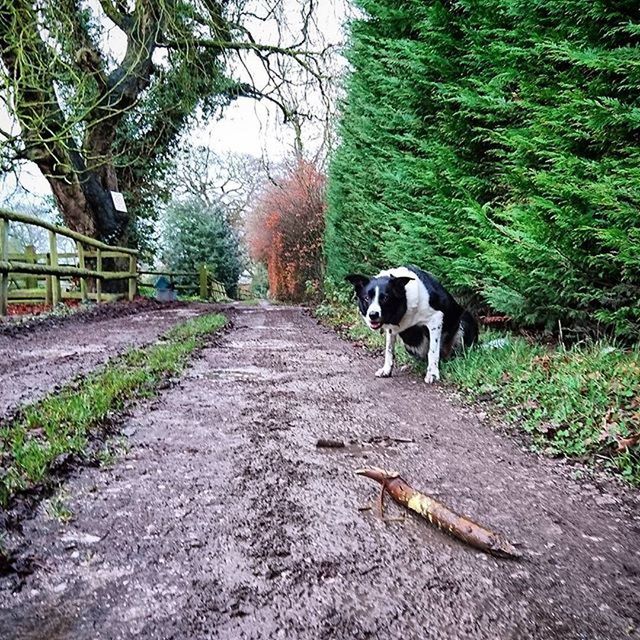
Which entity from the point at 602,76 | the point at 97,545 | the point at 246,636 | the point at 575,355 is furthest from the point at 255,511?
the point at 602,76

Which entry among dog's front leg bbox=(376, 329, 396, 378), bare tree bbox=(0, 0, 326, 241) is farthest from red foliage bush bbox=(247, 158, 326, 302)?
dog's front leg bbox=(376, 329, 396, 378)

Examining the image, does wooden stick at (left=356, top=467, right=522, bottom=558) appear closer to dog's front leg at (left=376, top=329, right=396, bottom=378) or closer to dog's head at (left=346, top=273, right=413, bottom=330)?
dog's head at (left=346, top=273, right=413, bottom=330)

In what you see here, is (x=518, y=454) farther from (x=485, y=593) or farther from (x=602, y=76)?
(x=602, y=76)

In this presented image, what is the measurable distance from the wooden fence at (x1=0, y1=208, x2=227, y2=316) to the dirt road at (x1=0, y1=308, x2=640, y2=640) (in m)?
5.24

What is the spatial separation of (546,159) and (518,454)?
7.87 feet

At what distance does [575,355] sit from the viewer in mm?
3492

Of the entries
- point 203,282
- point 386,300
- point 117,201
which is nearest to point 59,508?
point 386,300

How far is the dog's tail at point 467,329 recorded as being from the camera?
4.48 m

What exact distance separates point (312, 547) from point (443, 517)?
41 centimetres

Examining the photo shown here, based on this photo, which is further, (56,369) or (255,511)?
(56,369)

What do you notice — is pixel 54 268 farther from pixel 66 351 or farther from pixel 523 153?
pixel 523 153

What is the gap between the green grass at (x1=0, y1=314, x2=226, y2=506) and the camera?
1925mm

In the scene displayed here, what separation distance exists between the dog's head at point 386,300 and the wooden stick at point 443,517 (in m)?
2.15

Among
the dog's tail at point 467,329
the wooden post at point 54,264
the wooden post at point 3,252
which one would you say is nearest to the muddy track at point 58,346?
the wooden post at point 3,252
